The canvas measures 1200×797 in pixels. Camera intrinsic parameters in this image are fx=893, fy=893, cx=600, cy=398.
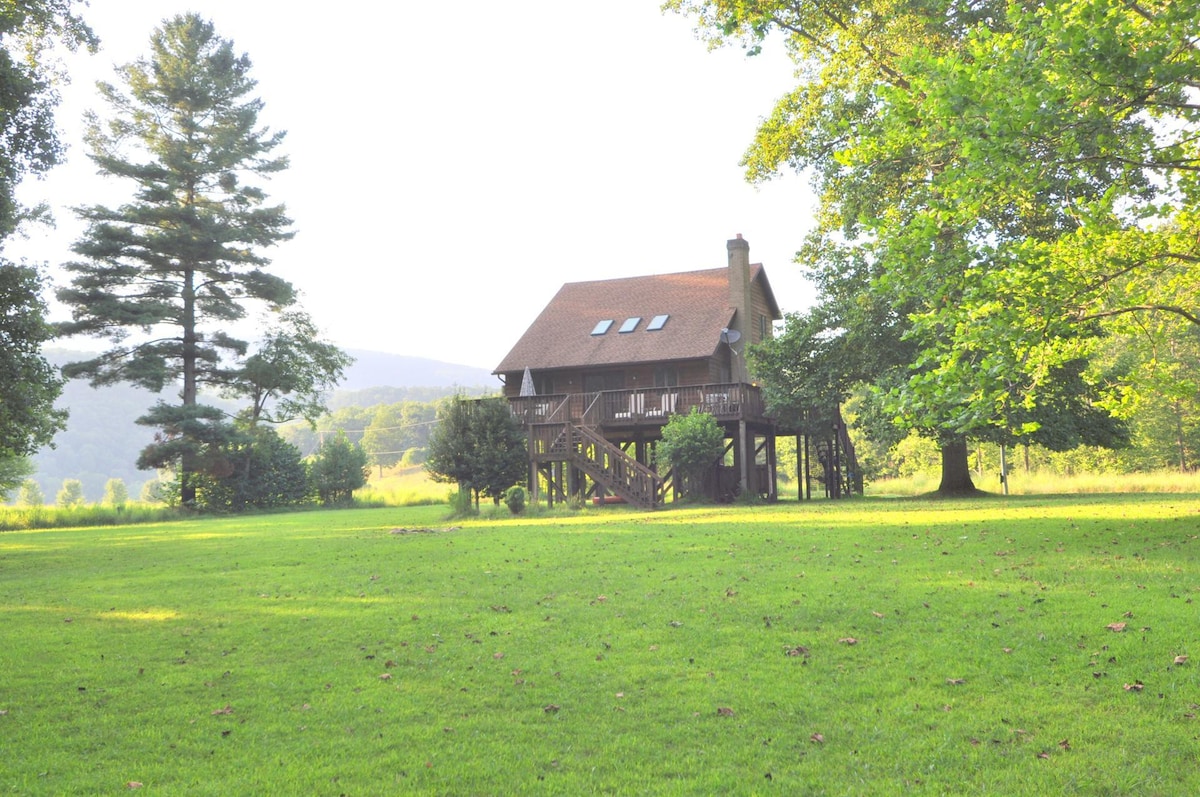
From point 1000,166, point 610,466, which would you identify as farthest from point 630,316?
point 1000,166

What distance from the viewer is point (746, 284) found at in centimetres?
3428

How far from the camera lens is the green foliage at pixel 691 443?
2720 cm

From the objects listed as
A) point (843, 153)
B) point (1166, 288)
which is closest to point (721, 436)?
point (1166, 288)

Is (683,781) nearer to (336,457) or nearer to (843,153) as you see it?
(843,153)

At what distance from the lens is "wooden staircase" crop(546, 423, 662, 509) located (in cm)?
2783

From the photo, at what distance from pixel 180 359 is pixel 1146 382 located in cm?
4121

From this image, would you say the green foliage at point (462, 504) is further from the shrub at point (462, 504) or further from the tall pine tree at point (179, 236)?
the tall pine tree at point (179, 236)

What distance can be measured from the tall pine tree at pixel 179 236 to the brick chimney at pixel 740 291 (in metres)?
22.9

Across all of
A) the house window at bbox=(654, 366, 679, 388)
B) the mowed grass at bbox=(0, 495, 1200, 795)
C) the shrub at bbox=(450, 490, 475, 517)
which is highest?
the house window at bbox=(654, 366, 679, 388)

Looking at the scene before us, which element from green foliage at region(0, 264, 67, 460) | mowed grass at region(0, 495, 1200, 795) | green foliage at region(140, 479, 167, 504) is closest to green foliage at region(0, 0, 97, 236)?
green foliage at region(0, 264, 67, 460)

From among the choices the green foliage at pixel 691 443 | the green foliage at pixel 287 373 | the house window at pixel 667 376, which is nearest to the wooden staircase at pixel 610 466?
the green foliage at pixel 691 443

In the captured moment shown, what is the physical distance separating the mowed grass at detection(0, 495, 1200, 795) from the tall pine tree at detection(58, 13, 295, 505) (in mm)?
28250

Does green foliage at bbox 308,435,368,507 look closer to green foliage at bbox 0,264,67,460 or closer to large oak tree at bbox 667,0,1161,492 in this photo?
green foliage at bbox 0,264,67,460

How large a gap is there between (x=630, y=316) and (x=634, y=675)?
98.8ft
